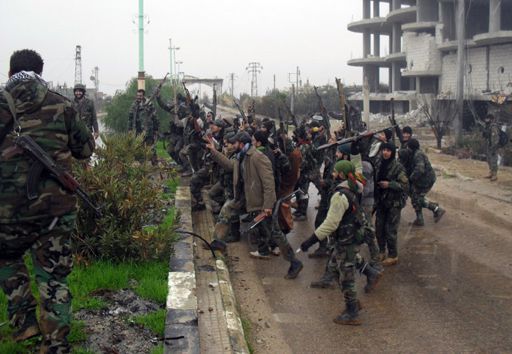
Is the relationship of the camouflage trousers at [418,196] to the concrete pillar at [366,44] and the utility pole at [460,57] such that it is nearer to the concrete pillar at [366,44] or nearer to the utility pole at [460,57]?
the utility pole at [460,57]

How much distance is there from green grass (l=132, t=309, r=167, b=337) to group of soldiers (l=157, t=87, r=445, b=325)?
149 cm

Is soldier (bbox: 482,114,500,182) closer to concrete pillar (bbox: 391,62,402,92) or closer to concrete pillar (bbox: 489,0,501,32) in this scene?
concrete pillar (bbox: 489,0,501,32)

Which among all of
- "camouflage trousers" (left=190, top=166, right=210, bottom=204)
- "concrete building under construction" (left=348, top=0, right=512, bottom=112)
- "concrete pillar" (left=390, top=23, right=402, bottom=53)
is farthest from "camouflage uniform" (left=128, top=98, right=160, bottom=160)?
"concrete pillar" (left=390, top=23, right=402, bottom=53)

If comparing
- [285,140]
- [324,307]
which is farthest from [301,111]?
[324,307]

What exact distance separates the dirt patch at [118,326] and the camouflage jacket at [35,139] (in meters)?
→ 1.15

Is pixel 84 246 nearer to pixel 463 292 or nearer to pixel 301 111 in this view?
pixel 463 292

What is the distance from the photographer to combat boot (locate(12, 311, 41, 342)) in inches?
155

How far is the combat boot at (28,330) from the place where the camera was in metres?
3.95

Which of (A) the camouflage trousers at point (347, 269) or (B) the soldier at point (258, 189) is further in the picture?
(B) the soldier at point (258, 189)

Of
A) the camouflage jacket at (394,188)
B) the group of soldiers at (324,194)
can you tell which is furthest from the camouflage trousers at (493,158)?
the camouflage jacket at (394,188)

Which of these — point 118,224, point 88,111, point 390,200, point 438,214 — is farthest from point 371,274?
point 88,111

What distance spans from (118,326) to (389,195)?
154 inches

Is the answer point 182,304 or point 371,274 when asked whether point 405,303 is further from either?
point 182,304

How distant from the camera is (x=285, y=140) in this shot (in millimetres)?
8406
